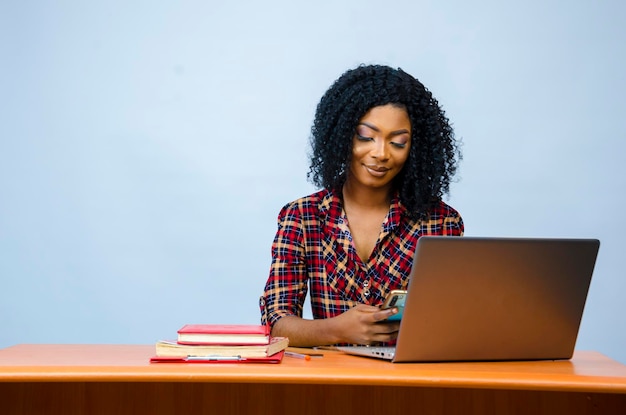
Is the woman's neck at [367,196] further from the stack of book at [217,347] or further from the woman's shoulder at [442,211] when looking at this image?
the stack of book at [217,347]

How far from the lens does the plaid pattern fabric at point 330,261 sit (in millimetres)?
2371

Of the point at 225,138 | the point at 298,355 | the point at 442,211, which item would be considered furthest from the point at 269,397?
the point at 225,138

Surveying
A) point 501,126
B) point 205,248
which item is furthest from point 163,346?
point 501,126

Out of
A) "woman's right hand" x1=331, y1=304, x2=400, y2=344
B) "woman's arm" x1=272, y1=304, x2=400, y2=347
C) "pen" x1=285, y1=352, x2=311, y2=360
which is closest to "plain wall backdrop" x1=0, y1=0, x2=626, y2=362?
"woman's arm" x1=272, y1=304, x2=400, y2=347

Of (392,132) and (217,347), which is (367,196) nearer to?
(392,132)

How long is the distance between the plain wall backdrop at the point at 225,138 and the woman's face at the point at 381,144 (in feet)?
4.21

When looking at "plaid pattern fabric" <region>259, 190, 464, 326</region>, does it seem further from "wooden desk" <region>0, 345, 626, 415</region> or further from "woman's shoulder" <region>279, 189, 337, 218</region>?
"wooden desk" <region>0, 345, 626, 415</region>

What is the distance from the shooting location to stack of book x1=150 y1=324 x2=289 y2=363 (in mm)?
1585

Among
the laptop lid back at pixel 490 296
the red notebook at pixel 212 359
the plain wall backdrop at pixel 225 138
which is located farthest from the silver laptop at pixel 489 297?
the plain wall backdrop at pixel 225 138

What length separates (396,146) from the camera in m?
2.30

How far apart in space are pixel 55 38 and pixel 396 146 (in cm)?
191

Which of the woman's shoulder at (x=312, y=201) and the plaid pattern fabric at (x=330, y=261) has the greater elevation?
the woman's shoulder at (x=312, y=201)

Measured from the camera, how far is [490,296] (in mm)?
1605

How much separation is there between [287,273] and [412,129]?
491 millimetres
